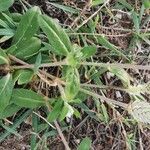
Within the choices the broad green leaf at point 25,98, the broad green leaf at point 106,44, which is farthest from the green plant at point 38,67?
the broad green leaf at point 106,44

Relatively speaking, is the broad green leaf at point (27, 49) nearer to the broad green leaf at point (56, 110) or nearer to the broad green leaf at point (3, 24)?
the broad green leaf at point (3, 24)

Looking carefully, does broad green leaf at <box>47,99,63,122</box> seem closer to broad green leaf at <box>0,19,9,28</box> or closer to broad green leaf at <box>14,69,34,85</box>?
broad green leaf at <box>14,69,34,85</box>

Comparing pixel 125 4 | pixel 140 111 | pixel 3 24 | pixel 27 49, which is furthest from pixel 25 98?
pixel 125 4

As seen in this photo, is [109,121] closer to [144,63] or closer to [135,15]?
[144,63]

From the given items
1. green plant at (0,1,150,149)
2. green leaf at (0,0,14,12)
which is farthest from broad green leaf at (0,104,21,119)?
green leaf at (0,0,14,12)

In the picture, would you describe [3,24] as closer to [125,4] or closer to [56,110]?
[56,110]

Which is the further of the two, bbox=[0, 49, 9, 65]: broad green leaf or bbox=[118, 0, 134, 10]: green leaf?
bbox=[118, 0, 134, 10]: green leaf

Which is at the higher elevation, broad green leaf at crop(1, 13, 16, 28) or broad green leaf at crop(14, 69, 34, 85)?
broad green leaf at crop(1, 13, 16, 28)
